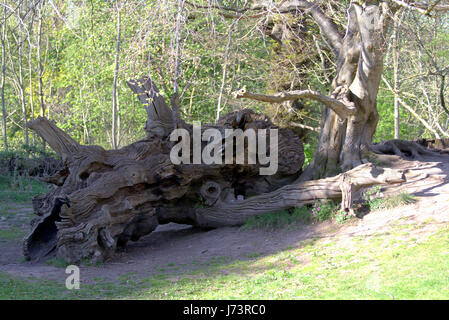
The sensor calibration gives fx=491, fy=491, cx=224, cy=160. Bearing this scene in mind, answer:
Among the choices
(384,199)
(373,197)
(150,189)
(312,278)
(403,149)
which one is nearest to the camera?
(312,278)

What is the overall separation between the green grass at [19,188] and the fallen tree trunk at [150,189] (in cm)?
678

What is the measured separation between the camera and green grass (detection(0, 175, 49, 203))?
52.8 ft

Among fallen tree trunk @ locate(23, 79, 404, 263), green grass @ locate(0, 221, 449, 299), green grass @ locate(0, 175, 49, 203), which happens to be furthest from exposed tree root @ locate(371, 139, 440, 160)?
green grass @ locate(0, 175, 49, 203)

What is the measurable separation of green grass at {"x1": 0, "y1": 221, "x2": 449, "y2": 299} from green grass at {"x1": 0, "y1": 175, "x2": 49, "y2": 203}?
9221 mm

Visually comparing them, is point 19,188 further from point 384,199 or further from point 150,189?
point 384,199

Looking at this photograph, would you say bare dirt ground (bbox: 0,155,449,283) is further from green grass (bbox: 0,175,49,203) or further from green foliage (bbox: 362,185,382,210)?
green grass (bbox: 0,175,49,203)

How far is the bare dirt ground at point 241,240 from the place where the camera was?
8.22 metres

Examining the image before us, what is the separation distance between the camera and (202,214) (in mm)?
10711

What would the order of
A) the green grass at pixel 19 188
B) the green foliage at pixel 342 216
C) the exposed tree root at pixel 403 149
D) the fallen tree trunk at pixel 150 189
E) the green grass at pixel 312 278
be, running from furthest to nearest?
1. the green grass at pixel 19 188
2. the exposed tree root at pixel 403 149
3. the green foliage at pixel 342 216
4. the fallen tree trunk at pixel 150 189
5. the green grass at pixel 312 278

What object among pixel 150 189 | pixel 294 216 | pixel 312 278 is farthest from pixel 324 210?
pixel 150 189

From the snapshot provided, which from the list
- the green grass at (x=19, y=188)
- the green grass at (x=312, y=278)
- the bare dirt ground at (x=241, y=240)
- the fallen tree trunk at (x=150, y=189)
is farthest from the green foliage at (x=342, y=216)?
the green grass at (x=19, y=188)

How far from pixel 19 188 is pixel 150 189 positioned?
379 inches

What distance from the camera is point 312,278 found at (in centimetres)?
662

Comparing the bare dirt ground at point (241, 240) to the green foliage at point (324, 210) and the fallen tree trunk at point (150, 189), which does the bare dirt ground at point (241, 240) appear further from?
the fallen tree trunk at point (150, 189)
